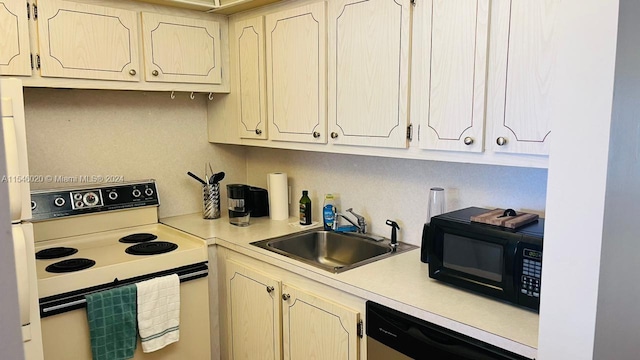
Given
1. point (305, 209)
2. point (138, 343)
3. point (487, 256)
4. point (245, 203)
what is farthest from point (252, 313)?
point (487, 256)

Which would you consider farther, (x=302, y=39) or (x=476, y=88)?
(x=302, y=39)

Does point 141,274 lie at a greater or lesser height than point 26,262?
lesser

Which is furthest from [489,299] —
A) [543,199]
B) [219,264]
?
[219,264]

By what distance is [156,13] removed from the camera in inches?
101

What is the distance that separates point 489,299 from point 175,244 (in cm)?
156

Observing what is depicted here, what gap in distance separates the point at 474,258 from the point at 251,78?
1.60 meters

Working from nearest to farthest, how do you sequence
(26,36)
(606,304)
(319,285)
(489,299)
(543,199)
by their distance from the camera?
(606,304)
(489,299)
(543,199)
(319,285)
(26,36)

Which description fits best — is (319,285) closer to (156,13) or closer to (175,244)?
(175,244)

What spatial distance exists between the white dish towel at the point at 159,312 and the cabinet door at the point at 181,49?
1.05 meters

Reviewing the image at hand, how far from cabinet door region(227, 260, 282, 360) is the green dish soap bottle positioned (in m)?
0.49

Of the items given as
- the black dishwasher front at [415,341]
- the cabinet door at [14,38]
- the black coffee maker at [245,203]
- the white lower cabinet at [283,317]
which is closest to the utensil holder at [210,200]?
the black coffee maker at [245,203]

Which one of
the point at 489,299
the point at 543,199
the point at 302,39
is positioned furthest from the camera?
the point at 302,39

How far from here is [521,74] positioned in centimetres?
161

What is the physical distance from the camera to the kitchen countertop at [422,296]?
1479 millimetres
